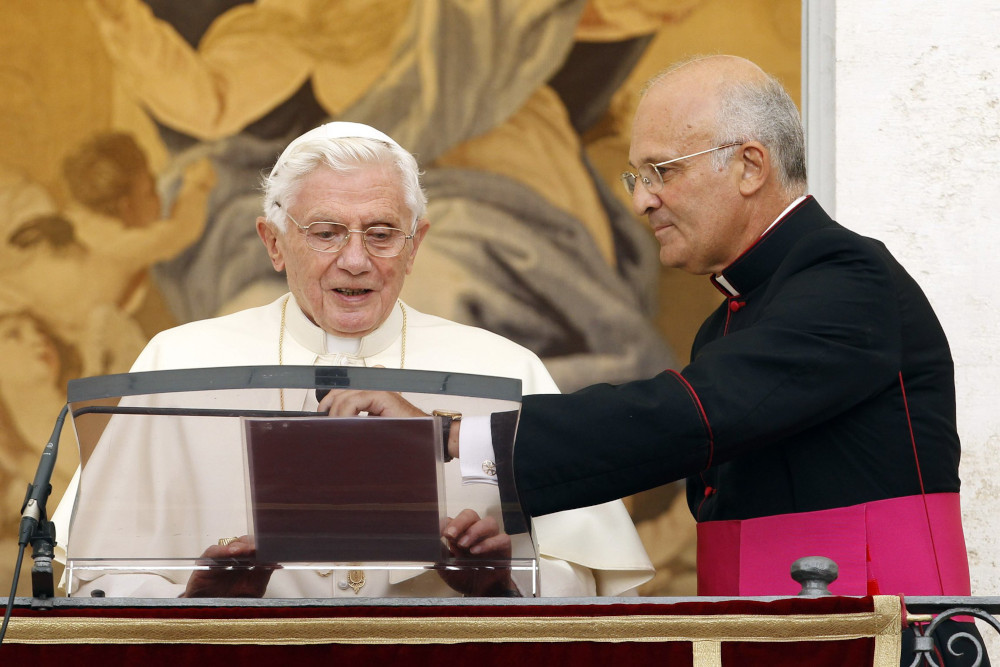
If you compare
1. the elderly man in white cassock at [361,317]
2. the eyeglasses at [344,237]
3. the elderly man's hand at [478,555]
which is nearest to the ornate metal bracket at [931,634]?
the elderly man's hand at [478,555]

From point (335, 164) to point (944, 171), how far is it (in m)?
1.79

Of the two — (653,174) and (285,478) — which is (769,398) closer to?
(653,174)

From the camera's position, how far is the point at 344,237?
123 inches

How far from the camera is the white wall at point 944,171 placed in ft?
12.0

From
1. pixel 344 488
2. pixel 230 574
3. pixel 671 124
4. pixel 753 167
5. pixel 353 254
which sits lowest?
pixel 230 574

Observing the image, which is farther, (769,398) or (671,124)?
(671,124)

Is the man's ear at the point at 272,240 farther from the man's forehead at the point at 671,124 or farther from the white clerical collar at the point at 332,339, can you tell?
the man's forehead at the point at 671,124

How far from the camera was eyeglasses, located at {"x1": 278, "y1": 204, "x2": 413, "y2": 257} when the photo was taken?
10.3 feet

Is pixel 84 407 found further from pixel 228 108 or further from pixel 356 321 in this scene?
pixel 228 108

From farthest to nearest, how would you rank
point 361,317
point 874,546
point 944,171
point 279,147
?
point 279,147, point 944,171, point 361,317, point 874,546

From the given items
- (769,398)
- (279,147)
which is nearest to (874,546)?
(769,398)

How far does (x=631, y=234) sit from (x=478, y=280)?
544 mm

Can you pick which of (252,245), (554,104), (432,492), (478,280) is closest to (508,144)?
(554,104)

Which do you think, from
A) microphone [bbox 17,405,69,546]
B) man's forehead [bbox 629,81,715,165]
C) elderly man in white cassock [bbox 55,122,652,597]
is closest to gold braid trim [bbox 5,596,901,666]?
microphone [bbox 17,405,69,546]
